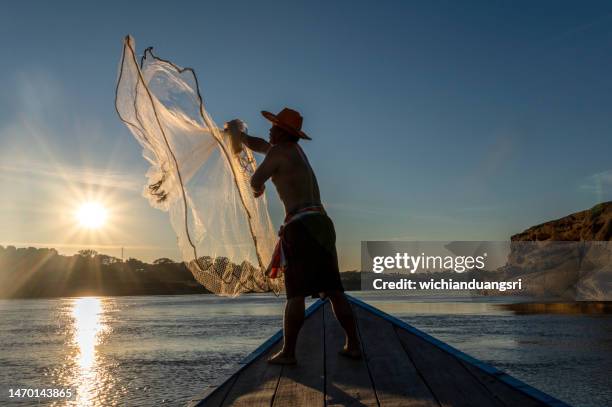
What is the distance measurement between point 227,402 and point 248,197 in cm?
214

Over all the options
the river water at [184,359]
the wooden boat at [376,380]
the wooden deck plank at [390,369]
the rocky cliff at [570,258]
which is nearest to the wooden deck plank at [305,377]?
the wooden boat at [376,380]

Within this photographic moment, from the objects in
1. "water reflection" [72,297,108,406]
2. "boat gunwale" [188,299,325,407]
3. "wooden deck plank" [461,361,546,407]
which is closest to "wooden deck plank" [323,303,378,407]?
"boat gunwale" [188,299,325,407]

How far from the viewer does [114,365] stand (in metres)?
13.0

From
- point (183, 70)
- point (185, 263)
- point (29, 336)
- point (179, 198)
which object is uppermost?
point (183, 70)

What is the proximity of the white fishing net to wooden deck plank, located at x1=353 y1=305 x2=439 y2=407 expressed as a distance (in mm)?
1063

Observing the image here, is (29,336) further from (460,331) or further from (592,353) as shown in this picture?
(592,353)

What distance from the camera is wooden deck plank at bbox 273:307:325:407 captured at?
381cm

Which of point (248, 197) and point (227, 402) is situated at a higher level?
point (248, 197)

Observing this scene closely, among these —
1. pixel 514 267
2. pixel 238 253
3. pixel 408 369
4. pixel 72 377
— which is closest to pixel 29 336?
pixel 72 377

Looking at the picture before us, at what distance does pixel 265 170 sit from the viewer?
15.8 ft

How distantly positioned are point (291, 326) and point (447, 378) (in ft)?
3.96

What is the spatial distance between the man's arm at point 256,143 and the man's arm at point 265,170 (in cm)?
34

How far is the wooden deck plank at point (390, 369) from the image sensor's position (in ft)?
12.4

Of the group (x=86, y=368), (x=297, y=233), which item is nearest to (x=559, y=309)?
(x=86, y=368)
